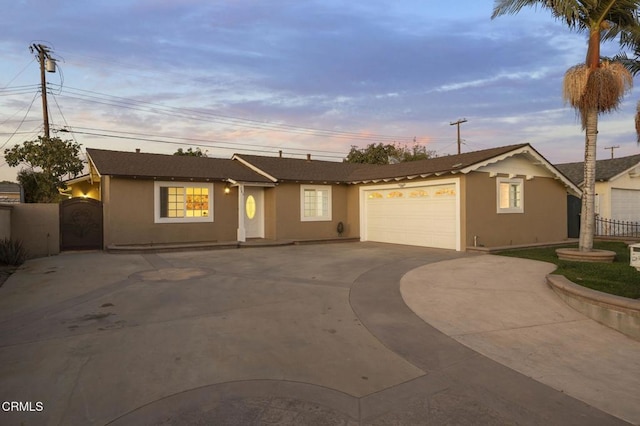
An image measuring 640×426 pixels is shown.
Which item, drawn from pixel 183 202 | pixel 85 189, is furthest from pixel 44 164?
pixel 183 202

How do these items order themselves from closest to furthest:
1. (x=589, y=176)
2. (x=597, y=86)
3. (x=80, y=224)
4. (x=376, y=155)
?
(x=597, y=86), (x=589, y=176), (x=80, y=224), (x=376, y=155)

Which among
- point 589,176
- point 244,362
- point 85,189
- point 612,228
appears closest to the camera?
point 244,362

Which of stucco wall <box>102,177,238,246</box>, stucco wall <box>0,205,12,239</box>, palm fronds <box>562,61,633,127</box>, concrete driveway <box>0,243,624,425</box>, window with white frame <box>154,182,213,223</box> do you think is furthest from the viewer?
window with white frame <box>154,182,213,223</box>

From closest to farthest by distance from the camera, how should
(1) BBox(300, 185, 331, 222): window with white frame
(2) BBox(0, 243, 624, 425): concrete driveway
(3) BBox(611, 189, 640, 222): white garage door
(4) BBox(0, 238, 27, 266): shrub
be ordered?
1. (2) BBox(0, 243, 624, 425): concrete driveway
2. (4) BBox(0, 238, 27, 266): shrub
3. (1) BBox(300, 185, 331, 222): window with white frame
4. (3) BBox(611, 189, 640, 222): white garage door

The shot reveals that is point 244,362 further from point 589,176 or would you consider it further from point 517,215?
point 517,215

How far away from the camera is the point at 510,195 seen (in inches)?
631

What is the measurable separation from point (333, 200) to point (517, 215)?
7.89 meters

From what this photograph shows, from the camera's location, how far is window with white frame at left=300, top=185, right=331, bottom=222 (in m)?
18.5

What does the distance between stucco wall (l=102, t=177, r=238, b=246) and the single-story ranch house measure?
4 centimetres

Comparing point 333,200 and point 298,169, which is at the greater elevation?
point 298,169

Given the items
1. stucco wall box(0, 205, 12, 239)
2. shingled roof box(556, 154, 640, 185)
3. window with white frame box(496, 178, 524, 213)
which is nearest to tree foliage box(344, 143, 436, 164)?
shingled roof box(556, 154, 640, 185)

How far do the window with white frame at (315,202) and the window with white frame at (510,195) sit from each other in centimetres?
741

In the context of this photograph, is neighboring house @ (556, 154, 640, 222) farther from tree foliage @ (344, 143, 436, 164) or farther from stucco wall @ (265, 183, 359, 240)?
tree foliage @ (344, 143, 436, 164)

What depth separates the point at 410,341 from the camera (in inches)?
202
